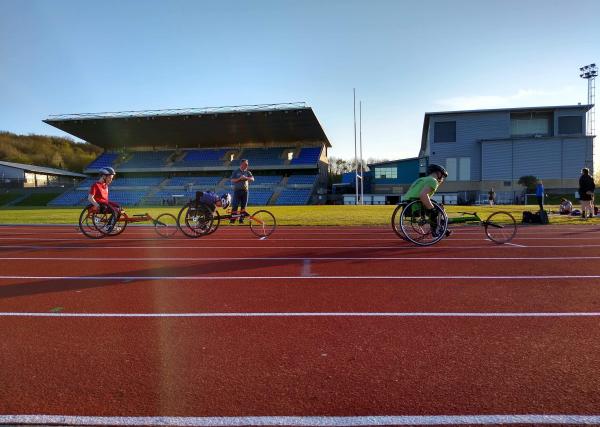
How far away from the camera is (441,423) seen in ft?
6.52

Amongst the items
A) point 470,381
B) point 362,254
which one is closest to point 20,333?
point 470,381

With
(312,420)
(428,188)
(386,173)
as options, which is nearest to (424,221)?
(428,188)

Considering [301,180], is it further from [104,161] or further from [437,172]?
[437,172]

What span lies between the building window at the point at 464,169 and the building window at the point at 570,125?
11.7 meters

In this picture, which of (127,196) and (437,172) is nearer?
(437,172)

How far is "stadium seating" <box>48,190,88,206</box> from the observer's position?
48562 millimetres

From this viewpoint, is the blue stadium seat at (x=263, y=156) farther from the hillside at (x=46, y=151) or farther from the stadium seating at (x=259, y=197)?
the hillside at (x=46, y=151)

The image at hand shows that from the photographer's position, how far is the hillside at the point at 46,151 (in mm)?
87062

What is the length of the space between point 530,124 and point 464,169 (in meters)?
10.4

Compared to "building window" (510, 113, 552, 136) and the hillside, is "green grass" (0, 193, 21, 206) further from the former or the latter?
→ "building window" (510, 113, 552, 136)

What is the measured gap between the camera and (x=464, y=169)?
5019 centimetres

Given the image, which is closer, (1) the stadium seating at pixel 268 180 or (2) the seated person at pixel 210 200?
(2) the seated person at pixel 210 200

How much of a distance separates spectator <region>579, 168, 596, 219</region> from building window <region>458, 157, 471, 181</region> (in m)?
36.4

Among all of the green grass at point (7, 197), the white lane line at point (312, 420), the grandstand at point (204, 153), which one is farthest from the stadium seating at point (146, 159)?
the white lane line at point (312, 420)
